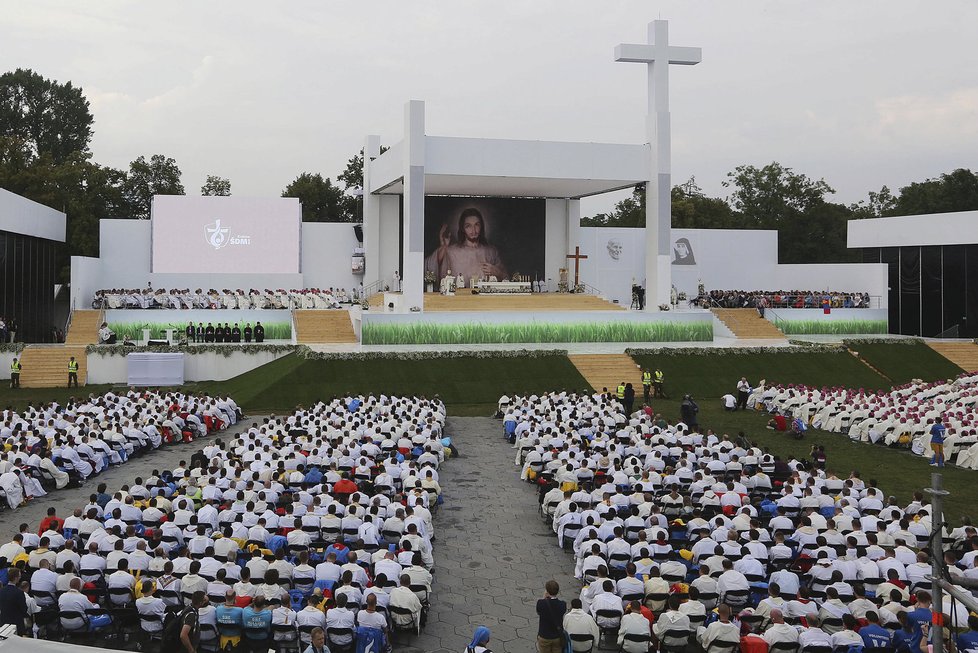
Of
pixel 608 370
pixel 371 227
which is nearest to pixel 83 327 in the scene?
pixel 371 227

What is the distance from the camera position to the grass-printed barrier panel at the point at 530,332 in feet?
108

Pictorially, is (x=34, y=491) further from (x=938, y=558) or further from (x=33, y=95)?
(x=33, y=95)

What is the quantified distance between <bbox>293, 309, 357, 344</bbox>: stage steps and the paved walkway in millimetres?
17161

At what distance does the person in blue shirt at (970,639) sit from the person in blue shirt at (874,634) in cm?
65

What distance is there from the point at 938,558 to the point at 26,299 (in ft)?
130

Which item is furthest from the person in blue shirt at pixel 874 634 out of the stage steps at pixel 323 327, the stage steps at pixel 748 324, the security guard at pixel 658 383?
the stage steps at pixel 748 324

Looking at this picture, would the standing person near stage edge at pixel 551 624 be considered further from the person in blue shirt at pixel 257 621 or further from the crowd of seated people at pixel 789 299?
the crowd of seated people at pixel 789 299

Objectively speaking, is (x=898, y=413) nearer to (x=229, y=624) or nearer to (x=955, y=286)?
(x=229, y=624)

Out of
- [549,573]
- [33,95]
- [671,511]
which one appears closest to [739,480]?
[671,511]

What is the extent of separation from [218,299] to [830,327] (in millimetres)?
28213

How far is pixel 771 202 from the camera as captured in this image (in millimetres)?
70062

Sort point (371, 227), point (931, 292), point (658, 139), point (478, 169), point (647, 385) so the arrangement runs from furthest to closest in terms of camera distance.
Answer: point (371, 227) → point (931, 292) → point (658, 139) → point (478, 169) → point (647, 385)

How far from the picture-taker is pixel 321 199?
61.3 meters

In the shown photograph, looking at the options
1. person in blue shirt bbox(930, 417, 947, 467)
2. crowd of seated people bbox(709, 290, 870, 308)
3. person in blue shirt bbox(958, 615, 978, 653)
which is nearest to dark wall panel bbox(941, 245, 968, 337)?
crowd of seated people bbox(709, 290, 870, 308)
